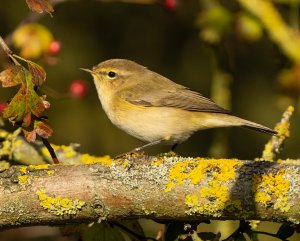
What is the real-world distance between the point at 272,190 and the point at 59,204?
996mm

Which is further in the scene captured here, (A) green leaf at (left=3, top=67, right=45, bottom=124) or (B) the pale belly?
(B) the pale belly

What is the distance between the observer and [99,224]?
3557mm

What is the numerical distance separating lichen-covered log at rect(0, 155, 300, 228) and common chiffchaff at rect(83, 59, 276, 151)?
1.50m

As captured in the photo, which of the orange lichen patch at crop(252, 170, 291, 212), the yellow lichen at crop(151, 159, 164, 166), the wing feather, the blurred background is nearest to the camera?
the orange lichen patch at crop(252, 170, 291, 212)

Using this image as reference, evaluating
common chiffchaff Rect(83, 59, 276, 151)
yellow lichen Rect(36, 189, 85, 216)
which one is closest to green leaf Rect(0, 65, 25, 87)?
yellow lichen Rect(36, 189, 85, 216)

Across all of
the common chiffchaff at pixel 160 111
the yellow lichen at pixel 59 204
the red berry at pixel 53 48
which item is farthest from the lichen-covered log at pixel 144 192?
the red berry at pixel 53 48

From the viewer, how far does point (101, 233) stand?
3.54 metres

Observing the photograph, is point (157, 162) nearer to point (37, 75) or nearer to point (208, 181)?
point (208, 181)

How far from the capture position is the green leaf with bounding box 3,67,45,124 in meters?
3.25

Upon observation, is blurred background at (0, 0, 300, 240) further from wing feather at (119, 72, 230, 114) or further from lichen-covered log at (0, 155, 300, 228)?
lichen-covered log at (0, 155, 300, 228)

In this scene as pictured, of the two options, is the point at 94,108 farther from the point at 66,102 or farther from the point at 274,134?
the point at 274,134

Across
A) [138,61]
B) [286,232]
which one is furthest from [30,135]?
[138,61]

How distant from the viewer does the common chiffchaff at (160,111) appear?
16.1 feet

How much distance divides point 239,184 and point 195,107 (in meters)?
1.97
